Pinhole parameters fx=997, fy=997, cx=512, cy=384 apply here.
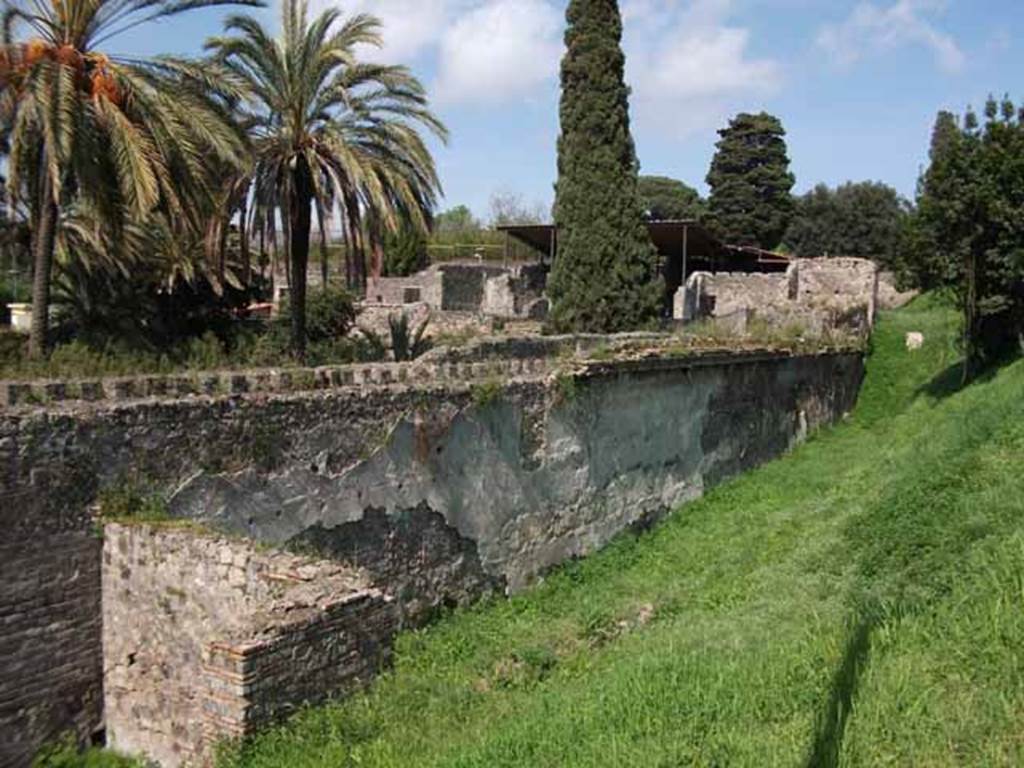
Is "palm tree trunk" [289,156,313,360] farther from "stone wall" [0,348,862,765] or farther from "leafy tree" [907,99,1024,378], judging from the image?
"leafy tree" [907,99,1024,378]

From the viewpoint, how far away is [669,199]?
2657 inches

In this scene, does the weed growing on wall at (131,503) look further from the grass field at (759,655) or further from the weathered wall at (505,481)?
the grass field at (759,655)

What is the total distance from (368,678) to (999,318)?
17.7 metres

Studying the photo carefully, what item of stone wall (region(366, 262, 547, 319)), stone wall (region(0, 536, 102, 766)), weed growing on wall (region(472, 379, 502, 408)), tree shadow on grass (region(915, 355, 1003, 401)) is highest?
stone wall (region(366, 262, 547, 319))

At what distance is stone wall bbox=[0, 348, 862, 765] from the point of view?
6484 millimetres

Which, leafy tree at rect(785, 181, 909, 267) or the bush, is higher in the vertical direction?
leafy tree at rect(785, 181, 909, 267)

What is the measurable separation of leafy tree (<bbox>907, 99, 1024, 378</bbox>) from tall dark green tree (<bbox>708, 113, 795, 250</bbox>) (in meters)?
A: 33.9

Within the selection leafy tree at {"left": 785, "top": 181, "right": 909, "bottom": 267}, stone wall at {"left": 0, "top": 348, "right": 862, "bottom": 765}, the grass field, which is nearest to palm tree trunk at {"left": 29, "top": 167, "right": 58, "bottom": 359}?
stone wall at {"left": 0, "top": 348, "right": 862, "bottom": 765}

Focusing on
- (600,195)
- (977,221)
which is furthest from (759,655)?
(600,195)

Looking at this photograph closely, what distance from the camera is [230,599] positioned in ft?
21.3

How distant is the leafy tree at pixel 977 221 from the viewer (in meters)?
17.2

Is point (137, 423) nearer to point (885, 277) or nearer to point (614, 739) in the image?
point (614, 739)

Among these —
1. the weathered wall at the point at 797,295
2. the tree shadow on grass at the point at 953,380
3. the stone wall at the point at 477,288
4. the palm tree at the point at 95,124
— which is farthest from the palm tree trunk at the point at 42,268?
the stone wall at the point at 477,288

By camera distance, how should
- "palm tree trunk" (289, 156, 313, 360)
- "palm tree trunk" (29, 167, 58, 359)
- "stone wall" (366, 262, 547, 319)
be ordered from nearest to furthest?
"palm tree trunk" (29, 167, 58, 359) → "palm tree trunk" (289, 156, 313, 360) → "stone wall" (366, 262, 547, 319)
